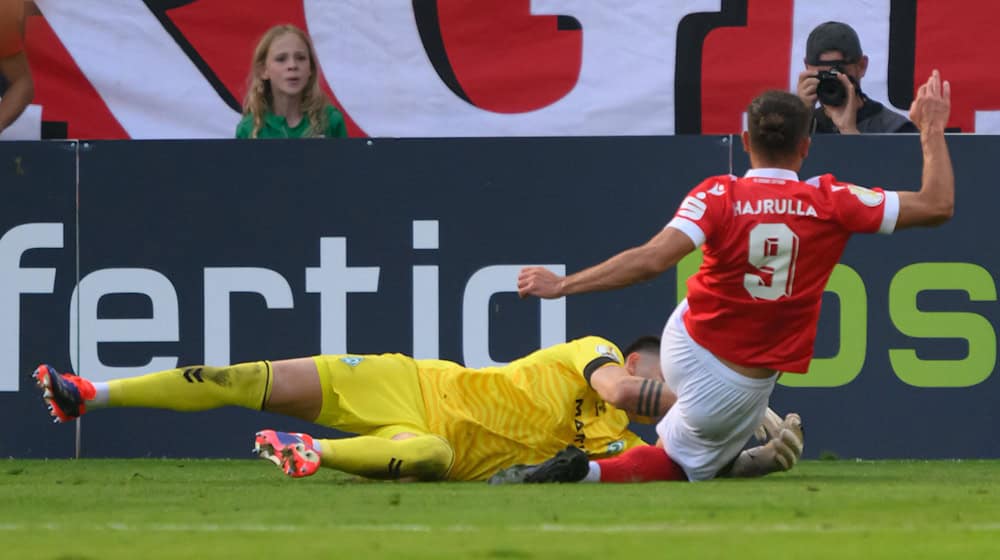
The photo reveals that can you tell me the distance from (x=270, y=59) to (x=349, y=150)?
703 mm

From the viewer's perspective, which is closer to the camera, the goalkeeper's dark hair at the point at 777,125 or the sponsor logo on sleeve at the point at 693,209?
the sponsor logo on sleeve at the point at 693,209

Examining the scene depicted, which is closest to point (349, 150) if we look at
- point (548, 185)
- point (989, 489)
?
point (548, 185)

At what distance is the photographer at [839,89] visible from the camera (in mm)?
8828

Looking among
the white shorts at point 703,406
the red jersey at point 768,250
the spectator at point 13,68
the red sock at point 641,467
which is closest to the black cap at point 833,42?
the red jersey at point 768,250

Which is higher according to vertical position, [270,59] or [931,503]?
[270,59]

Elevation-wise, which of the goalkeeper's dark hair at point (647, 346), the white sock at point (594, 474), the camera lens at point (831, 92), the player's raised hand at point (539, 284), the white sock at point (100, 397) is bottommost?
the white sock at point (594, 474)

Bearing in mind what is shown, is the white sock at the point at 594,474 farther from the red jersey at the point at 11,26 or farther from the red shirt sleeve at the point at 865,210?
the red jersey at the point at 11,26

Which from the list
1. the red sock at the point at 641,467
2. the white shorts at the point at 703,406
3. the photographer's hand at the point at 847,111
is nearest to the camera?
the white shorts at the point at 703,406

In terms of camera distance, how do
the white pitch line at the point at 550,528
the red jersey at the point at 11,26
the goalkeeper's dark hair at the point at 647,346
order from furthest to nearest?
1. the red jersey at the point at 11,26
2. the goalkeeper's dark hair at the point at 647,346
3. the white pitch line at the point at 550,528

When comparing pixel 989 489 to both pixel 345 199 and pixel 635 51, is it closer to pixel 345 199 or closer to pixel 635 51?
pixel 345 199

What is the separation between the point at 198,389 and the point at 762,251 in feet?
6.97

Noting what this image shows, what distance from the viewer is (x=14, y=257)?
862 cm

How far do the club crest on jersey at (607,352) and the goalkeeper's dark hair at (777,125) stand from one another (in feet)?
3.03

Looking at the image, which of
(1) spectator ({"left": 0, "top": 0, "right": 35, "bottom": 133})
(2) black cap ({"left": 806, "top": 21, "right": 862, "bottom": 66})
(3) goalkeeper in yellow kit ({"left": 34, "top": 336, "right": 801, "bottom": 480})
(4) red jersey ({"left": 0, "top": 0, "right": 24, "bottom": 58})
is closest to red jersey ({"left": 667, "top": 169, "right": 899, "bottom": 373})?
(3) goalkeeper in yellow kit ({"left": 34, "top": 336, "right": 801, "bottom": 480})
